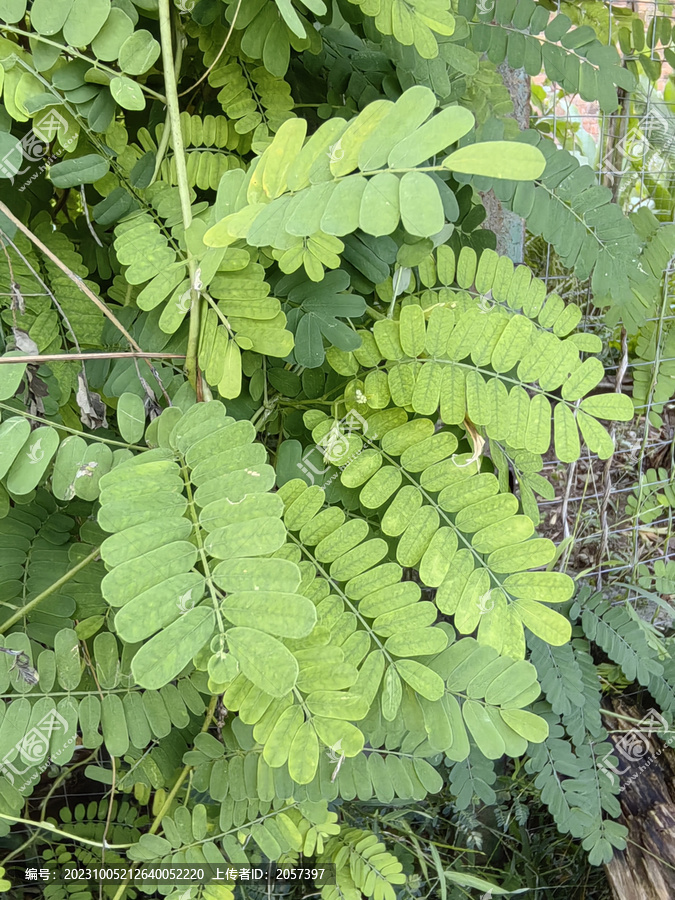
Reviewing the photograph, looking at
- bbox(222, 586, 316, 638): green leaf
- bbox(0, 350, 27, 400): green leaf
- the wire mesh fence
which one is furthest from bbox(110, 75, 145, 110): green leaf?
the wire mesh fence

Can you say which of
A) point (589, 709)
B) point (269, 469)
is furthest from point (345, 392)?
point (589, 709)

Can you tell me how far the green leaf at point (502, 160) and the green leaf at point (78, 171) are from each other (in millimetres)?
377

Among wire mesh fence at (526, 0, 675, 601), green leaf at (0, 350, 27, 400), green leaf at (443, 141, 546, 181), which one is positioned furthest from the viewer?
wire mesh fence at (526, 0, 675, 601)

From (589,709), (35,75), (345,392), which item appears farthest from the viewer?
(589,709)

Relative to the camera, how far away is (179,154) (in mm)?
537

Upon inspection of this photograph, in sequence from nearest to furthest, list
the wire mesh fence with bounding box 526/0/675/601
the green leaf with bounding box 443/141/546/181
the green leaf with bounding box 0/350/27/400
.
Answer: the green leaf with bounding box 443/141/546/181 → the green leaf with bounding box 0/350/27/400 → the wire mesh fence with bounding box 526/0/675/601

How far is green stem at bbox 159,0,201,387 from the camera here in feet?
1.71

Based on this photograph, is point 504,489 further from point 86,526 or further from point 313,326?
point 86,526

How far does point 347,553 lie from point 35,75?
1.71 ft

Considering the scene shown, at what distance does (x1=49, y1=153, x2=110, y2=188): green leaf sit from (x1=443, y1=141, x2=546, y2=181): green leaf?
38cm

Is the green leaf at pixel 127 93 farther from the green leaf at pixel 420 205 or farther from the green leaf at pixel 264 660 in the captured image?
the green leaf at pixel 264 660

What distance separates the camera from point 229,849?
28.4 inches

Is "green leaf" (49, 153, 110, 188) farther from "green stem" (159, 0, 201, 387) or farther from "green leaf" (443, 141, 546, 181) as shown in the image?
"green leaf" (443, 141, 546, 181)

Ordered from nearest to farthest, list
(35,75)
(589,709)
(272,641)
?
(272,641) → (35,75) → (589,709)
